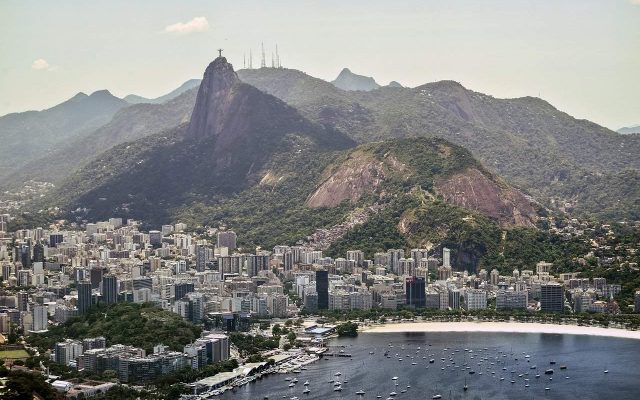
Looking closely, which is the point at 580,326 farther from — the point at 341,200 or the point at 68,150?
the point at 68,150

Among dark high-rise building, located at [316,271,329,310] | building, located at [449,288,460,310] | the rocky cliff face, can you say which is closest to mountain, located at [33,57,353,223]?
the rocky cliff face

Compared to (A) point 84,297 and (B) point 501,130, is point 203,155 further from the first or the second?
(A) point 84,297

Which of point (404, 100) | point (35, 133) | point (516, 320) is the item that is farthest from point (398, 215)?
point (35, 133)

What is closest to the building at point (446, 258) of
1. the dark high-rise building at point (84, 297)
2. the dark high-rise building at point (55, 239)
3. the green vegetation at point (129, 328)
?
the green vegetation at point (129, 328)

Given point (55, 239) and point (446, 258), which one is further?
point (55, 239)

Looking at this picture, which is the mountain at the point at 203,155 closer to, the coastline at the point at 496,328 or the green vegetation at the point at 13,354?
the coastline at the point at 496,328

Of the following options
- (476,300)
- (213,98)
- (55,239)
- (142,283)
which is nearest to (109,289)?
(142,283)
